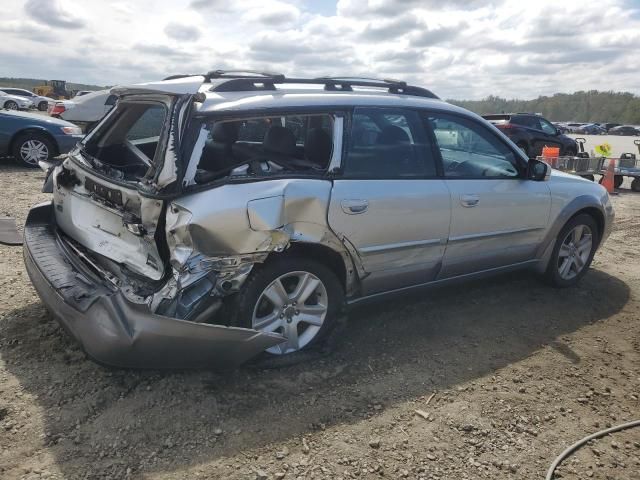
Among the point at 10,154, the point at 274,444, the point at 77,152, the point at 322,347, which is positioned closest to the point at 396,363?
the point at 322,347

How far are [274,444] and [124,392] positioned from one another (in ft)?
3.08

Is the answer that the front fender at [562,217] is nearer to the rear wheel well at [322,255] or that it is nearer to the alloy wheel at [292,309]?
the rear wheel well at [322,255]

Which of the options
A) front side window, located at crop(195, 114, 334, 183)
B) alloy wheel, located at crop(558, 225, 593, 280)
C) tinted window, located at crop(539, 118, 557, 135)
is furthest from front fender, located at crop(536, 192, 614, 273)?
tinted window, located at crop(539, 118, 557, 135)

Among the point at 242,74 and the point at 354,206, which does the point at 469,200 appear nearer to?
the point at 354,206

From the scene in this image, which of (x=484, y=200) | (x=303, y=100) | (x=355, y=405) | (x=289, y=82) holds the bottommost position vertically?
(x=355, y=405)

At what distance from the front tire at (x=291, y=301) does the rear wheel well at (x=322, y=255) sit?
0.15 ft

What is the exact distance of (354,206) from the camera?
10.9 feet

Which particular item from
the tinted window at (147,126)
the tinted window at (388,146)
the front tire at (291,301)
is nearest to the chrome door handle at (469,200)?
the tinted window at (388,146)

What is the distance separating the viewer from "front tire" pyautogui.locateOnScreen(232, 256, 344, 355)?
3.09 meters

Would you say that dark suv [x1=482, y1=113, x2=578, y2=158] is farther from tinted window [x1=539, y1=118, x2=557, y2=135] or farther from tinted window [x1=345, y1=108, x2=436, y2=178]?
tinted window [x1=345, y1=108, x2=436, y2=178]

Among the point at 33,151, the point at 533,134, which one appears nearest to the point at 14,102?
the point at 33,151

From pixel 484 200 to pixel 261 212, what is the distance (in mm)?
1895

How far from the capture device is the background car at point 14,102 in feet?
120

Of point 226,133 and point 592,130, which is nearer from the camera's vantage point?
point 226,133
